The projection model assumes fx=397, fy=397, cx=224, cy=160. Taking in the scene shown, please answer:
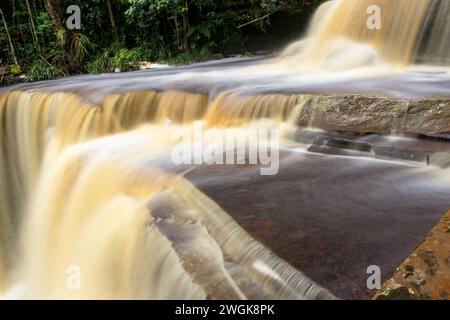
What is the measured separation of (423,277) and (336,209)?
94 cm

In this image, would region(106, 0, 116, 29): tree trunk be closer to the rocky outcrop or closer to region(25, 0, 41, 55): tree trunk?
region(25, 0, 41, 55): tree trunk

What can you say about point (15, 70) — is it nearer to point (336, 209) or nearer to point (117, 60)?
point (117, 60)

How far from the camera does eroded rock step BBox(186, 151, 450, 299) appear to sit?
219cm

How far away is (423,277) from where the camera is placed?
1885 millimetres

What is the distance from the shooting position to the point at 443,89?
200 inches

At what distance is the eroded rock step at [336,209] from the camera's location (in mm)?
2191

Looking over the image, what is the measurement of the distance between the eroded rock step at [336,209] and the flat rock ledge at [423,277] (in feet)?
0.40

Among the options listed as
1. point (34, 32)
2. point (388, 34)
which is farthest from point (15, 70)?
point (388, 34)

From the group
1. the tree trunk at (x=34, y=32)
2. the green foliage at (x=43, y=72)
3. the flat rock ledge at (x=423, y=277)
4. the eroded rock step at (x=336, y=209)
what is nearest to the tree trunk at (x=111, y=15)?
the tree trunk at (x=34, y=32)

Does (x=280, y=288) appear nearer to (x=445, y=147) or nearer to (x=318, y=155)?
(x=318, y=155)

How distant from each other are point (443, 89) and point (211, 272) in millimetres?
4300

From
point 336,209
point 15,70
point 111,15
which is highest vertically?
point 111,15

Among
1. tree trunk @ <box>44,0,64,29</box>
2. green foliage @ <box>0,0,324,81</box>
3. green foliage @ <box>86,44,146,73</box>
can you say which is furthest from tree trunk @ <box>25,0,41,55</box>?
green foliage @ <box>86,44,146,73</box>
